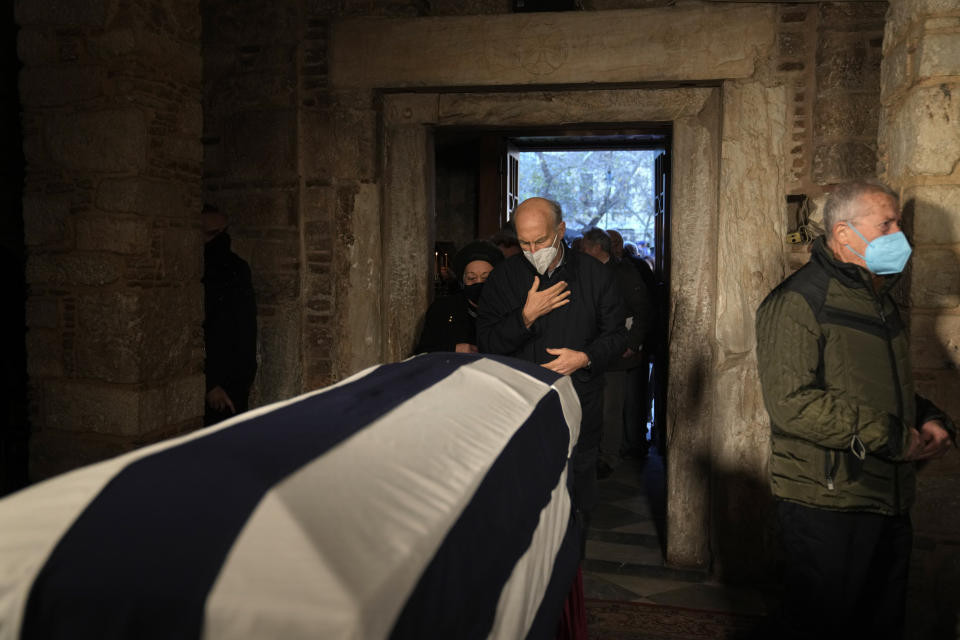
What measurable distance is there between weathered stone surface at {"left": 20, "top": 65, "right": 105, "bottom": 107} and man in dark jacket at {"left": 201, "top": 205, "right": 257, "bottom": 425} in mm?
1057

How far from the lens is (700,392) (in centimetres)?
404

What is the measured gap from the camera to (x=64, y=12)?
9.56ft

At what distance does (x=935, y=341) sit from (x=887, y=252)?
0.82 m

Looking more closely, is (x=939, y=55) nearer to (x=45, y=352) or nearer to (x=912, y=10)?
(x=912, y=10)

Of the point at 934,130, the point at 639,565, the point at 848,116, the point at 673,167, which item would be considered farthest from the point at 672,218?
the point at 639,565

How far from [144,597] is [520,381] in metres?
1.17

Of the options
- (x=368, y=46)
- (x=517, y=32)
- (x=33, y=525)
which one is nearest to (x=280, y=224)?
(x=368, y=46)

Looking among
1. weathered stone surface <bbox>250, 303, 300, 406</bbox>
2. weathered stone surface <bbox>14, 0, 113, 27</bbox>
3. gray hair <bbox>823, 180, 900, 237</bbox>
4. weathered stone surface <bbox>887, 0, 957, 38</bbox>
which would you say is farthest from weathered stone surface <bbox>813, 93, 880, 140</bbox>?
weathered stone surface <bbox>14, 0, 113, 27</bbox>

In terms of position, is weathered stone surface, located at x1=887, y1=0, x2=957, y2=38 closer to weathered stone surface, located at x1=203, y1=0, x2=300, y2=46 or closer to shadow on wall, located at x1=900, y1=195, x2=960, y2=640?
shadow on wall, located at x1=900, y1=195, x2=960, y2=640

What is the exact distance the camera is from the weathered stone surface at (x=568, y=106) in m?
4.01

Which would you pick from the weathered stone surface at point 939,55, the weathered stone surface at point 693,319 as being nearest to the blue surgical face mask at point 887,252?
the weathered stone surface at point 939,55

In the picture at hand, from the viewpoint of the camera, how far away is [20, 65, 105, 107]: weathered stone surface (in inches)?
115

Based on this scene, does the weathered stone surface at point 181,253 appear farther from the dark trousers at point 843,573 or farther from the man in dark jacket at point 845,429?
the dark trousers at point 843,573

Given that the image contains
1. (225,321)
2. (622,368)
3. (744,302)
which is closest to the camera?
(744,302)
